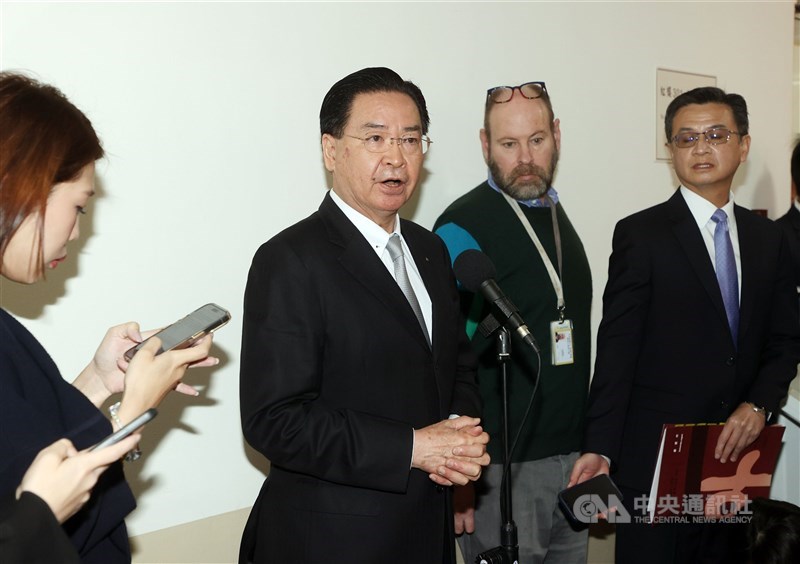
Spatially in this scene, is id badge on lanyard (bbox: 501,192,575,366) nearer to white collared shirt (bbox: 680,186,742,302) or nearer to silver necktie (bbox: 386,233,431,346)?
white collared shirt (bbox: 680,186,742,302)

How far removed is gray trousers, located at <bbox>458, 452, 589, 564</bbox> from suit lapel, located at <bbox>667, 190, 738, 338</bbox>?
31.0 inches

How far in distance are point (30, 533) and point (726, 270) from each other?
92.8 inches

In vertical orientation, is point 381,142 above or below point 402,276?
above

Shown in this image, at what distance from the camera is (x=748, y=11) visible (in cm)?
443

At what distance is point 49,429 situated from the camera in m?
1.41

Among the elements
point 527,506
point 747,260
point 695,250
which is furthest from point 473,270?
point 747,260

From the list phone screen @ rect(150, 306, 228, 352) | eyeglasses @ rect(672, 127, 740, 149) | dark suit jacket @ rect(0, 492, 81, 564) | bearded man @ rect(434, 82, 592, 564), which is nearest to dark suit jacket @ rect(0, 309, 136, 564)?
dark suit jacket @ rect(0, 492, 81, 564)

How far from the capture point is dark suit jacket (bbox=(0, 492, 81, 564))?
1.22 m

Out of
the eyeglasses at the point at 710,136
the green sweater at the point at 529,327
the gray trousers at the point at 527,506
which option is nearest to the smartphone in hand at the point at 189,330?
the green sweater at the point at 529,327

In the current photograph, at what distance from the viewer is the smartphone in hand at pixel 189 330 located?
169cm

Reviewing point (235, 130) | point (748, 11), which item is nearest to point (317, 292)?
point (235, 130)

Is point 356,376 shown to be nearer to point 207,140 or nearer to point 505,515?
point 505,515

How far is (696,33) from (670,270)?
210 cm

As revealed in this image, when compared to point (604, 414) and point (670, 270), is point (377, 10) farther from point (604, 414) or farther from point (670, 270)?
point (604, 414)
